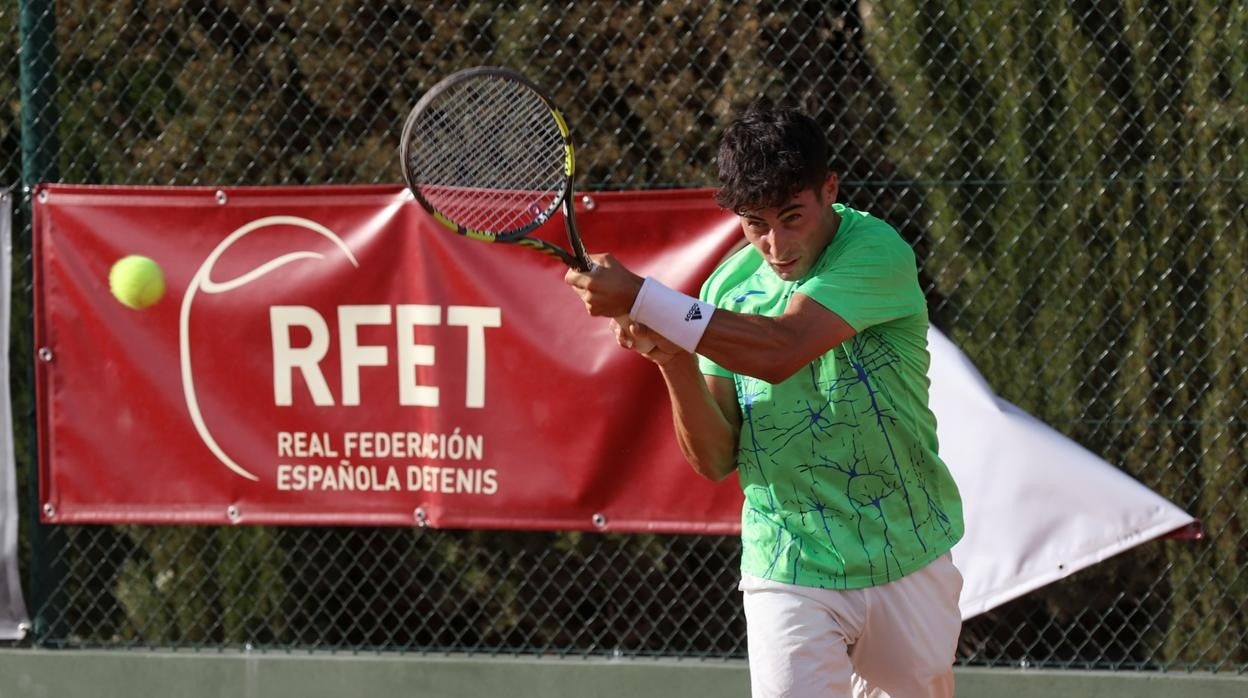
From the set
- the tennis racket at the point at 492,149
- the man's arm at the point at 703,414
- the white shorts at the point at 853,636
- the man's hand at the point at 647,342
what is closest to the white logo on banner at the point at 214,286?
the tennis racket at the point at 492,149

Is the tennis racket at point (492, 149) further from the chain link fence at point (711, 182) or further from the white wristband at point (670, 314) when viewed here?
the chain link fence at point (711, 182)

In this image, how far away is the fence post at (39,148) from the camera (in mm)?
4785

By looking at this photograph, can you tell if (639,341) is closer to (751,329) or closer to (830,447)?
(751,329)

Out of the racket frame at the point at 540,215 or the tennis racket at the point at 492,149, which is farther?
the tennis racket at the point at 492,149

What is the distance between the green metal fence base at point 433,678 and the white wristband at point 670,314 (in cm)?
202

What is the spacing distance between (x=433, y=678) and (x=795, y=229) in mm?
2278

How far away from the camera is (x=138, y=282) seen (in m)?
4.63

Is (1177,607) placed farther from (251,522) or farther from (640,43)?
(251,522)

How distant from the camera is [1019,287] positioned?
180 inches

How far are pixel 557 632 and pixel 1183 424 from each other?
1.99m

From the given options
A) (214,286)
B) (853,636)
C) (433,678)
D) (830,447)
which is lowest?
(433,678)

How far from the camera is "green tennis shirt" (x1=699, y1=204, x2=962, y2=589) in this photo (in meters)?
2.97

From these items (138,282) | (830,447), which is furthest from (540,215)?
(138,282)

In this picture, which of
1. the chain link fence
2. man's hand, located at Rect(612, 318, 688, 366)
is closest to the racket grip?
man's hand, located at Rect(612, 318, 688, 366)
